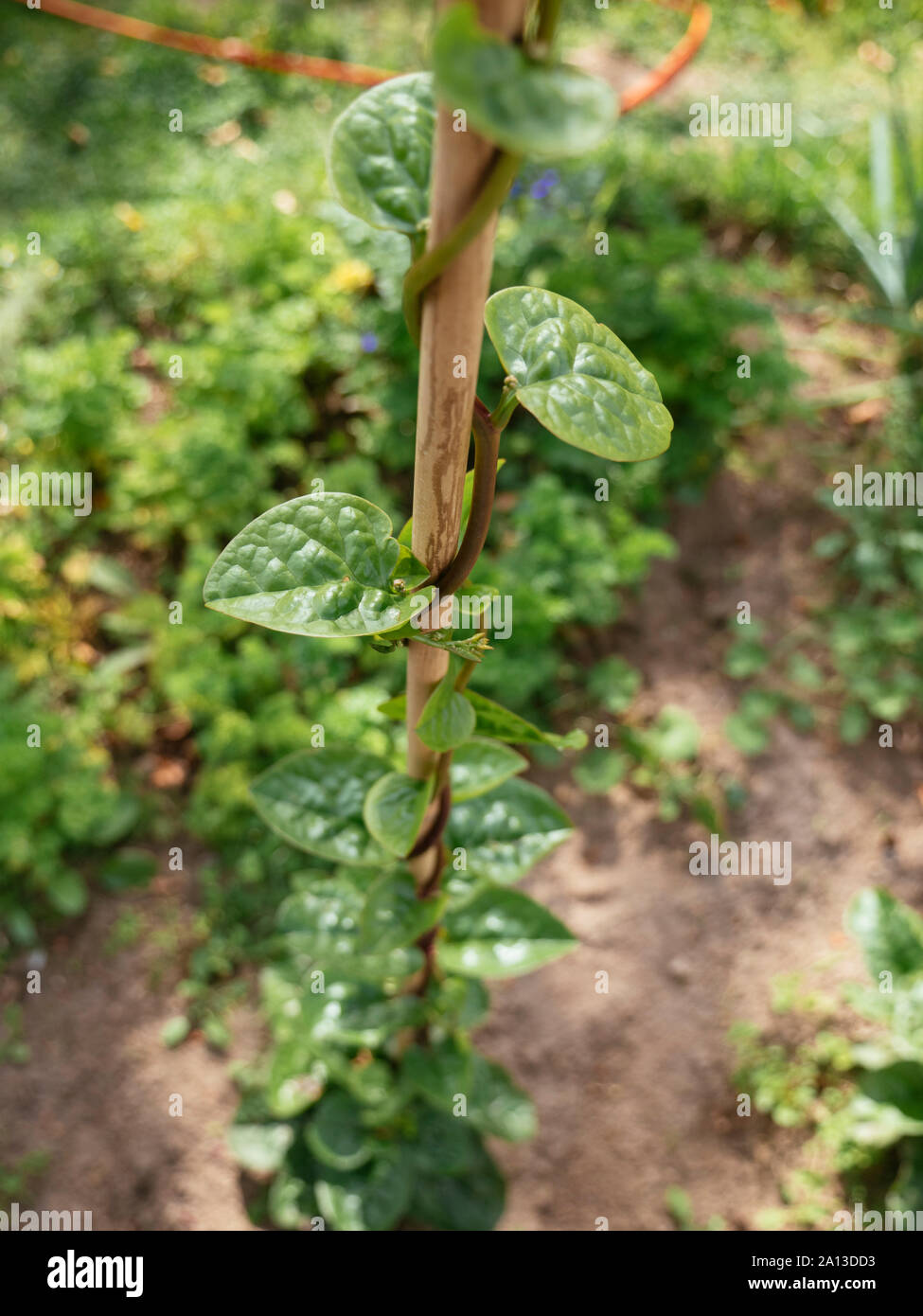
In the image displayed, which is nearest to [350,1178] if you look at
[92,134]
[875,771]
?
[875,771]

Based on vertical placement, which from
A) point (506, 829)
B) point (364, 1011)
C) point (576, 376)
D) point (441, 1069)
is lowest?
point (441, 1069)

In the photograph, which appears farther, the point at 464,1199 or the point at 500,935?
the point at 464,1199

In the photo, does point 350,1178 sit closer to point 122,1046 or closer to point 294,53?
point 122,1046

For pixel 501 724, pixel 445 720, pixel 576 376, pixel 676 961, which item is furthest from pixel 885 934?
pixel 576 376

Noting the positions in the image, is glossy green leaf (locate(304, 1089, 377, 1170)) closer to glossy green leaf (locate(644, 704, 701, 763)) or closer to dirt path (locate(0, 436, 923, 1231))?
dirt path (locate(0, 436, 923, 1231))

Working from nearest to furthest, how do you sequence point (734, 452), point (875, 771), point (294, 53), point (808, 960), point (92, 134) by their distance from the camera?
point (808, 960), point (875, 771), point (734, 452), point (92, 134), point (294, 53)

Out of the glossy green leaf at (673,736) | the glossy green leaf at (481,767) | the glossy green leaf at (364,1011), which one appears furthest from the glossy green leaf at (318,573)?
the glossy green leaf at (673,736)

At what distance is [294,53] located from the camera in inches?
165

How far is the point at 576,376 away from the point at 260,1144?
1851mm

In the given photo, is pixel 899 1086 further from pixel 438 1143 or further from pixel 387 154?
pixel 387 154

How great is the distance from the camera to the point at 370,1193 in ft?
5.65

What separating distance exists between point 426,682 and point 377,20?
185 inches

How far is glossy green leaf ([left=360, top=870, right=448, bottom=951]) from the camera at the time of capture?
122cm

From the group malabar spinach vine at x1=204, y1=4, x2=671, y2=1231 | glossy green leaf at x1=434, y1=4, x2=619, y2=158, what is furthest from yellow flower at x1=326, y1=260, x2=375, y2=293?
glossy green leaf at x1=434, y1=4, x2=619, y2=158
